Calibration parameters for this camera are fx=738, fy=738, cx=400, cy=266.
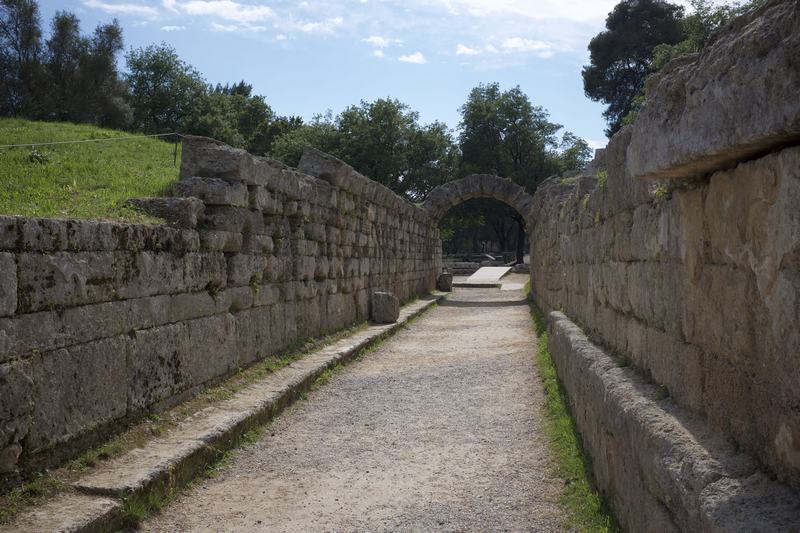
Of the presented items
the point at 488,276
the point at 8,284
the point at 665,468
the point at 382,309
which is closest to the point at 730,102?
the point at 665,468

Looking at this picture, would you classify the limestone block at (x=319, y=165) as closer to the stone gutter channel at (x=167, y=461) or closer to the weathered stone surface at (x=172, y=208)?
the stone gutter channel at (x=167, y=461)

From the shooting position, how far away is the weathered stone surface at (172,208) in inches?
251

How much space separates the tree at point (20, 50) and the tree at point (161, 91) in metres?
4.13

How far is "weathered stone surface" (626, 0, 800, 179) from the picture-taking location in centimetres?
200

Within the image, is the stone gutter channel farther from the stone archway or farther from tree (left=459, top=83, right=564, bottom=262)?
tree (left=459, top=83, right=564, bottom=262)

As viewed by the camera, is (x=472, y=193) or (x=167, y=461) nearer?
(x=167, y=461)

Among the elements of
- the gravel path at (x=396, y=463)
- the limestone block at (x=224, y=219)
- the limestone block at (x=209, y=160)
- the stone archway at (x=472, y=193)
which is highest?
the stone archway at (x=472, y=193)

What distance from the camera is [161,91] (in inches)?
1303

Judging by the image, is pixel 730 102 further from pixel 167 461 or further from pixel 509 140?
pixel 509 140

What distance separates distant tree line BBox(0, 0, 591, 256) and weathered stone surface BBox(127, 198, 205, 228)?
19.4m

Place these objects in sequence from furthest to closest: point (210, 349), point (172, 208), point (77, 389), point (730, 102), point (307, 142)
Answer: point (307, 142)
point (210, 349)
point (172, 208)
point (77, 389)
point (730, 102)

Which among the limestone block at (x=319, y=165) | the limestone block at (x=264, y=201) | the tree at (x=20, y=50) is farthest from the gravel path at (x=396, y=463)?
the tree at (x=20, y=50)

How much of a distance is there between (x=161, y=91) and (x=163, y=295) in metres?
29.7

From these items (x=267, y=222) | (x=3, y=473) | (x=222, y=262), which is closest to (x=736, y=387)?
(x=3, y=473)
